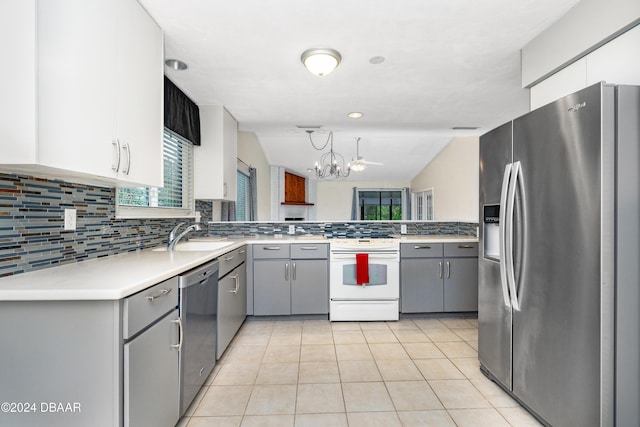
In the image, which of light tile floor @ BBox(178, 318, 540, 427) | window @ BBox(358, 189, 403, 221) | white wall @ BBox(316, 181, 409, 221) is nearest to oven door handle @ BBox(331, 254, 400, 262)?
light tile floor @ BBox(178, 318, 540, 427)

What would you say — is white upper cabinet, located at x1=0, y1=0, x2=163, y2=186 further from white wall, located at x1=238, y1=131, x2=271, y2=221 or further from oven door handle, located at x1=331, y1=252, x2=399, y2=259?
white wall, located at x1=238, y1=131, x2=271, y2=221

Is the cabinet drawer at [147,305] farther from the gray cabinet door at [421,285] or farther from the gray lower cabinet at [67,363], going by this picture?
the gray cabinet door at [421,285]

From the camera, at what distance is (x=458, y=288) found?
3.71m

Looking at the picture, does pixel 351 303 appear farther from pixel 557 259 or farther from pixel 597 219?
pixel 597 219

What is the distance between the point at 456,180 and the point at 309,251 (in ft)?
10.4

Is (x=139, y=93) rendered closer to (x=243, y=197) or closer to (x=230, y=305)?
(x=230, y=305)

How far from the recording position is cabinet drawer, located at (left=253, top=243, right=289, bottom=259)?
11.8 ft

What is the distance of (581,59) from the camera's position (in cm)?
184

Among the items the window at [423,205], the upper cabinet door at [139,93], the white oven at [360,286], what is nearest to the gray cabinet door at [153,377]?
the upper cabinet door at [139,93]

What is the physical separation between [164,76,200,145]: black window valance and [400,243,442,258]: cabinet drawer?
96.7 inches

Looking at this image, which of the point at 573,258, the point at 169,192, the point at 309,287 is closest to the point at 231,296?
the point at 309,287

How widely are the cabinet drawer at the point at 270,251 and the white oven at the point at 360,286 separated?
51cm

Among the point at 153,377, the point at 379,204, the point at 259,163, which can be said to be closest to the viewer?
the point at 153,377

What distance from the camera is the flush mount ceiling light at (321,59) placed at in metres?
2.28
